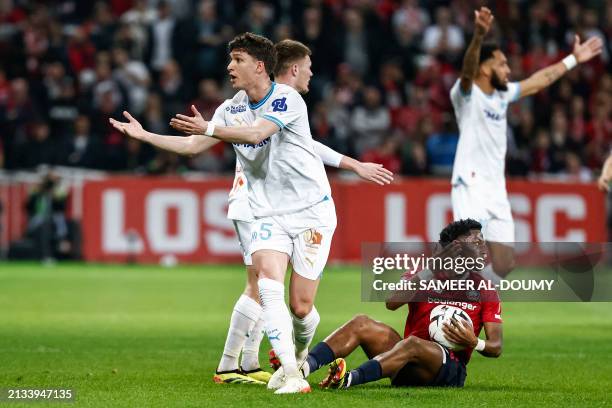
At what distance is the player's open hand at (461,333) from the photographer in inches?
340

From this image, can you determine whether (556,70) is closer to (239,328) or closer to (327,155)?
(327,155)

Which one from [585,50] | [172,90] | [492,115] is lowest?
[492,115]

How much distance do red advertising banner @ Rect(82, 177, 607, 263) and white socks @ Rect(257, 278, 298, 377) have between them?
12.7 metres

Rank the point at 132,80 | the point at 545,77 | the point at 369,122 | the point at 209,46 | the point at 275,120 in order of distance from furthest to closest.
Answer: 1. the point at 209,46
2. the point at 132,80
3. the point at 369,122
4. the point at 545,77
5. the point at 275,120

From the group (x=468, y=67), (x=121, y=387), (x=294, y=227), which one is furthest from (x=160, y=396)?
(x=468, y=67)

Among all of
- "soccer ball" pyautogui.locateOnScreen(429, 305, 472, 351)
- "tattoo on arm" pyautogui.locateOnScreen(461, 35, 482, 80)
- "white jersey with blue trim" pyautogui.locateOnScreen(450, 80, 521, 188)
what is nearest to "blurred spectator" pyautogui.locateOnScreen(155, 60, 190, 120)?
"white jersey with blue trim" pyautogui.locateOnScreen(450, 80, 521, 188)

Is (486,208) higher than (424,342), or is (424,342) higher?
(486,208)

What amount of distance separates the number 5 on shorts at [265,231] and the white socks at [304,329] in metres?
0.61

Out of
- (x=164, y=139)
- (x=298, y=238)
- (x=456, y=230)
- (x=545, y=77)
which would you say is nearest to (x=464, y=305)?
(x=456, y=230)

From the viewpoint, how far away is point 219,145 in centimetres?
2298

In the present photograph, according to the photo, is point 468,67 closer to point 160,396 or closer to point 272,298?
point 272,298

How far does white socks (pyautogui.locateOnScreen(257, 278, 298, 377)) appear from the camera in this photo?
848 cm

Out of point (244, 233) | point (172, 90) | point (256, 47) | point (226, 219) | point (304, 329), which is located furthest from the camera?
point (172, 90)

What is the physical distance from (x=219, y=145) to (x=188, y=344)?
36.5 ft
